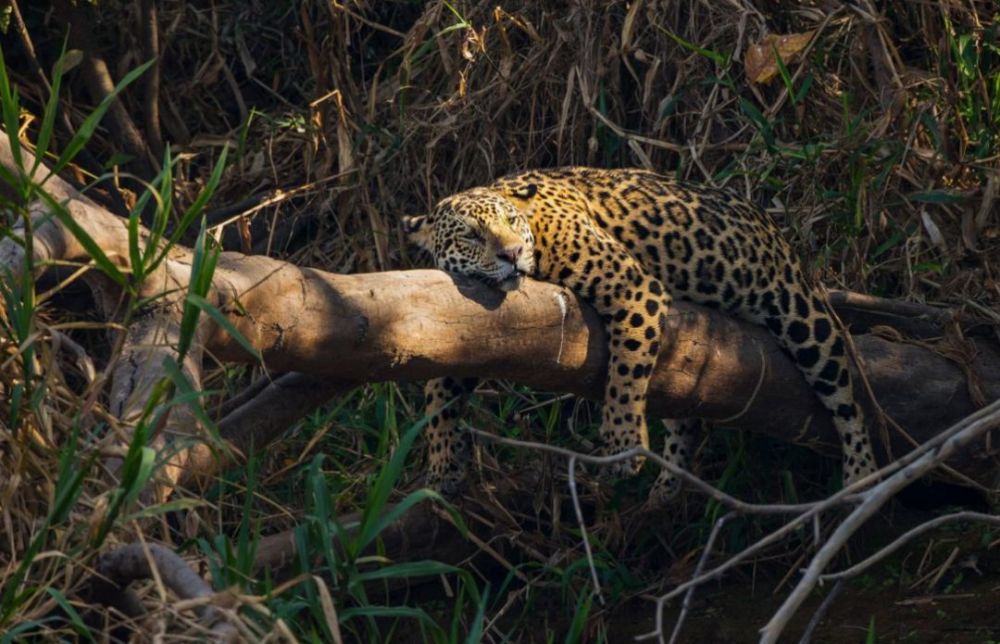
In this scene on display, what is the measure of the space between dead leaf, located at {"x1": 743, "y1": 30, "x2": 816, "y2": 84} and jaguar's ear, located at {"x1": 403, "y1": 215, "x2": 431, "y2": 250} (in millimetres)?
1449

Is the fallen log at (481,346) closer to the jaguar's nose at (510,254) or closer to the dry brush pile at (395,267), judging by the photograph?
the dry brush pile at (395,267)

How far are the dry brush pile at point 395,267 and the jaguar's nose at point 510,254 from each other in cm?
19

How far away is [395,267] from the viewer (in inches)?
298

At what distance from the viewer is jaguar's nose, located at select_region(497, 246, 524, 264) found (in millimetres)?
5617

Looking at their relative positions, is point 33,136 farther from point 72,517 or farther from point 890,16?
point 72,517

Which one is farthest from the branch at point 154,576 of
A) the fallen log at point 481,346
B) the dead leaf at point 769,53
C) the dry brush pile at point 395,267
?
the dead leaf at point 769,53

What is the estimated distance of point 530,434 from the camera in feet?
22.1

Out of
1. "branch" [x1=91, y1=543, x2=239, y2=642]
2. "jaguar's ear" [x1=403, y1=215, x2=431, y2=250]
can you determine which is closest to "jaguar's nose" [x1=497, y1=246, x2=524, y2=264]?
"jaguar's ear" [x1=403, y1=215, x2=431, y2=250]

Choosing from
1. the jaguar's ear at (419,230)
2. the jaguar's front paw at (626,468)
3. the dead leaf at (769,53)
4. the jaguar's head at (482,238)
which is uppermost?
the dead leaf at (769,53)

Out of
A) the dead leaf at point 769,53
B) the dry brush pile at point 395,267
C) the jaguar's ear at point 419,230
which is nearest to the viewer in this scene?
the dry brush pile at point 395,267

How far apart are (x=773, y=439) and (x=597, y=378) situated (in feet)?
3.84

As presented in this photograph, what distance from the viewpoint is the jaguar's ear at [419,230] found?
6363 mm

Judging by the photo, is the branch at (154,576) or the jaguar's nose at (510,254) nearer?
the branch at (154,576)

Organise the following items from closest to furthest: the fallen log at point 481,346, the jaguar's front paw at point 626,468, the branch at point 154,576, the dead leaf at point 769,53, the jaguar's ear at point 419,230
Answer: the branch at point 154,576 → the fallen log at point 481,346 → the jaguar's front paw at point 626,468 → the jaguar's ear at point 419,230 → the dead leaf at point 769,53
